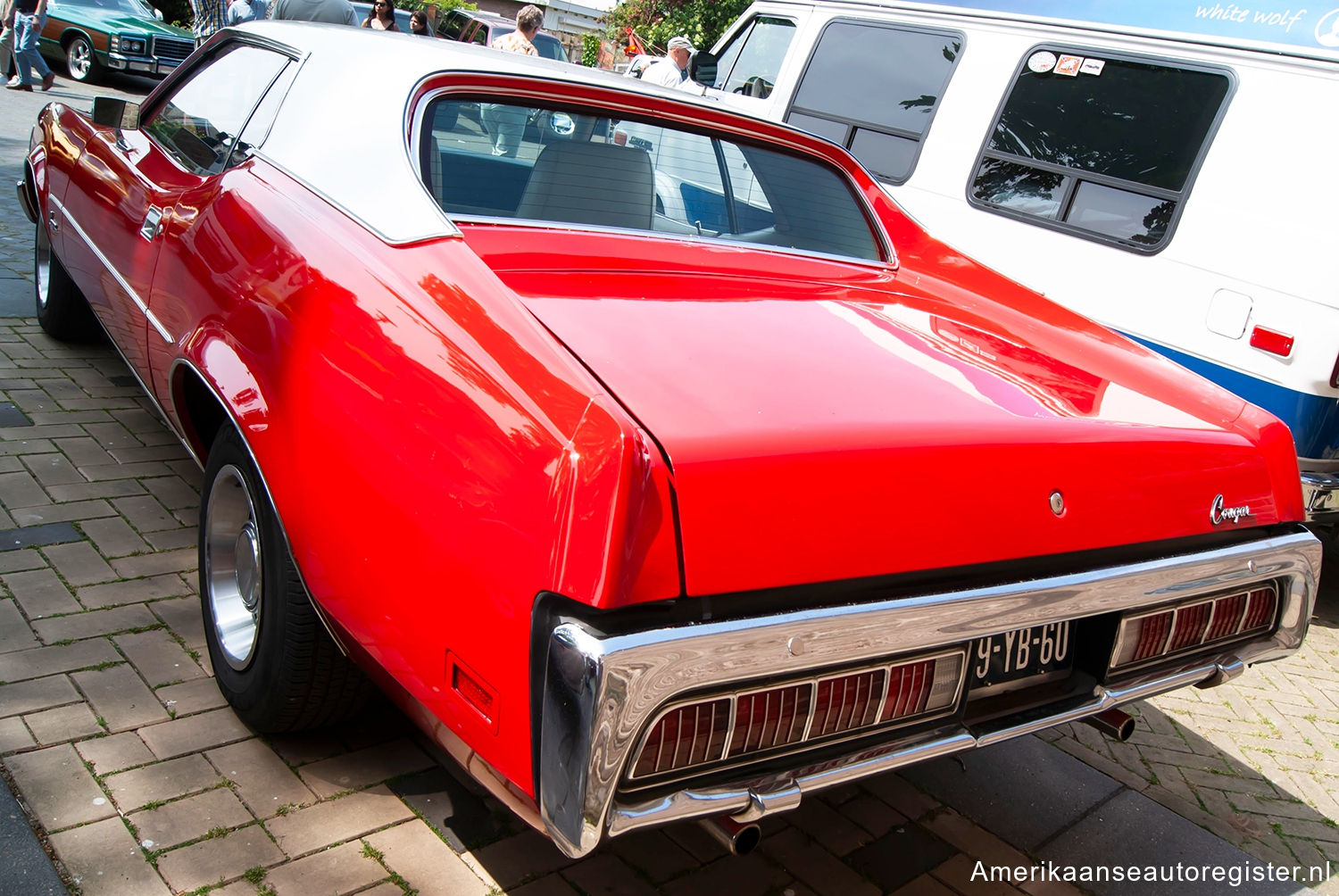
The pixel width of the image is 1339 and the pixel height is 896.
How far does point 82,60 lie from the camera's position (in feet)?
51.7

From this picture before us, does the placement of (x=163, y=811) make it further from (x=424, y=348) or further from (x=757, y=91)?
(x=757, y=91)

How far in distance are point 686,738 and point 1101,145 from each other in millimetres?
4368

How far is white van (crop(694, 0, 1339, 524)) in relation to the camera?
4.29m

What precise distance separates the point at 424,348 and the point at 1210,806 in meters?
2.51

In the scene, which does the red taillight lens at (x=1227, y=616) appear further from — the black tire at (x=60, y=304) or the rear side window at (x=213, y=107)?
the black tire at (x=60, y=304)

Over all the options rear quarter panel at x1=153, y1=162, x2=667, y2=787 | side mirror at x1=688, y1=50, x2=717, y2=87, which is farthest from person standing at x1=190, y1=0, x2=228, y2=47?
rear quarter panel at x1=153, y1=162, x2=667, y2=787

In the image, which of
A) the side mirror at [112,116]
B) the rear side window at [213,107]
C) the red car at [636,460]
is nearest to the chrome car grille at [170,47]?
the side mirror at [112,116]

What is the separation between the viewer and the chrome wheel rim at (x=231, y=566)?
2.62 metres

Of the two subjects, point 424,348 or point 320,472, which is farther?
point 320,472

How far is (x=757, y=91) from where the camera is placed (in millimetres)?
6984

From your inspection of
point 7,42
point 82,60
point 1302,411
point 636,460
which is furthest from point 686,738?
point 82,60

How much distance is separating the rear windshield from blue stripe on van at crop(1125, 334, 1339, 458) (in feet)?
6.49

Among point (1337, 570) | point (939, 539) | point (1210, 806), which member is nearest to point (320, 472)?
point (939, 539)

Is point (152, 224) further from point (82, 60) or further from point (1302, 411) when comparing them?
point (82, 60)
